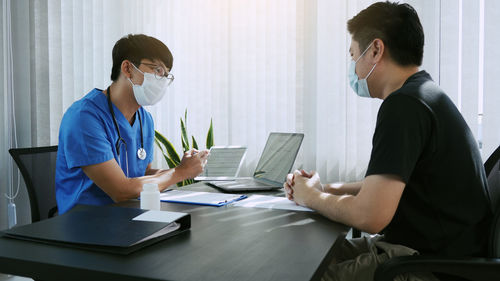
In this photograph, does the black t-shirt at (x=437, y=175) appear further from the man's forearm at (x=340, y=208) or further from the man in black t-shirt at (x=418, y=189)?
the man's forearm at (x=340, y=208)

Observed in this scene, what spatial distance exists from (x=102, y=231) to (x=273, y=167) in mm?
1091

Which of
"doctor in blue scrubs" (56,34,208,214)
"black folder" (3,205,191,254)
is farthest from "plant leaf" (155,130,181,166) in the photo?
"black folder" (3,205,191,254)

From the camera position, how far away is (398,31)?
4.54 ft

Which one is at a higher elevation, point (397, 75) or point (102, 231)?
point (397, 75)

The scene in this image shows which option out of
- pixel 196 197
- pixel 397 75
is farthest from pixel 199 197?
pixel 397 75

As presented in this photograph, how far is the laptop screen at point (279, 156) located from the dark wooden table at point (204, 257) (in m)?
0.69

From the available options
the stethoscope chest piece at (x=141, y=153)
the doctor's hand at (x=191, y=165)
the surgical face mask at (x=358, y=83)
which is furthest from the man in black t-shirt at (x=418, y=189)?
the stethoscope chest piece at (x=141, y=153)

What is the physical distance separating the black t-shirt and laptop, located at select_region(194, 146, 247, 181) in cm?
103

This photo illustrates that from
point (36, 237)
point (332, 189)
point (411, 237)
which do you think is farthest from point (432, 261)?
point (36, 237)

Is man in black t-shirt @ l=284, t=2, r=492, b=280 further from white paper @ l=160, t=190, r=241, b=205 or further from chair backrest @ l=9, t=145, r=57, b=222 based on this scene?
chair backrest @ l=9, t=145, r=57, b=222

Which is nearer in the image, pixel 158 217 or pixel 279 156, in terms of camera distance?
pixel 158 217

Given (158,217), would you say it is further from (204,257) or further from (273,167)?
(273,167)

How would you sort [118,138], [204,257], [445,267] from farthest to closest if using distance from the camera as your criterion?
[118,138] → [445,267] → [204,257]

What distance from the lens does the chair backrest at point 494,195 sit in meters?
1.11
